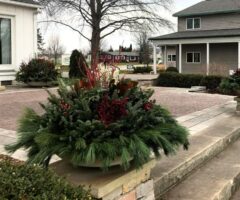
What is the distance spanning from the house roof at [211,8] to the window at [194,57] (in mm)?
3477

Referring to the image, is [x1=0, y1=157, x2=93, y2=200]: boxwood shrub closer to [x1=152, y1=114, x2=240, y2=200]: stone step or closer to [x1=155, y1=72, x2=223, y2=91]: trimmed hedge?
[x1=152, y1=114, x2=240, y2=200]: stone step

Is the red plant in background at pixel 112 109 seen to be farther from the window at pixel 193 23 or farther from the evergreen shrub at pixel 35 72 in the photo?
the window at pixel 193 23

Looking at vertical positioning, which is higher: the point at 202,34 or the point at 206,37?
the point at 202,34

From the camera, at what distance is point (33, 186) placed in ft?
8.90

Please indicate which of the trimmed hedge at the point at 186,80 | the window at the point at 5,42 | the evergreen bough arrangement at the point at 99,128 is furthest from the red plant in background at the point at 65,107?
the trimmed hedge at the point at 186,80

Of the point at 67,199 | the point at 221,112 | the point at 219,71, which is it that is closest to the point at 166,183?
the point at 67,199

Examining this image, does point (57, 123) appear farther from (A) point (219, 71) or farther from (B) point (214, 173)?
(A) point (219, 71)

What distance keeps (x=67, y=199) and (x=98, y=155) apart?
0.67 metres

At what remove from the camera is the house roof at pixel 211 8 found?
3384 cm

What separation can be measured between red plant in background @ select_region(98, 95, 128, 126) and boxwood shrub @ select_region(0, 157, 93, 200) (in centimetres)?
73

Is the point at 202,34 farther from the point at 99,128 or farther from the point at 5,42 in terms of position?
the point at 99,128

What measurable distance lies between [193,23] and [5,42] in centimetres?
2318

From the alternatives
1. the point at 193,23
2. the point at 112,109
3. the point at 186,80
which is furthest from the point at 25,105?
the point at 193,23

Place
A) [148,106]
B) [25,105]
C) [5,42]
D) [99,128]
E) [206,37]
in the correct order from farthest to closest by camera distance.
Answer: [206,37]
[5,42]
[25,105]
[148,106]
[99,128]
